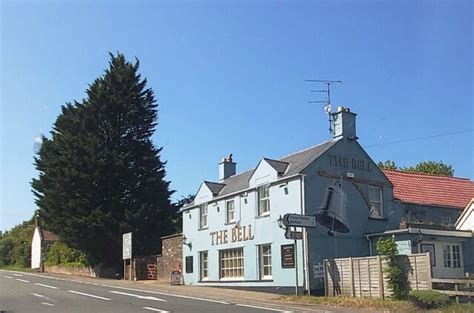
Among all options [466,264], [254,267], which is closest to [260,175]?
[254,267]

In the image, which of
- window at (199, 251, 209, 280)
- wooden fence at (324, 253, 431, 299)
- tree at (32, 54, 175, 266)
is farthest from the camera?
tree at (32, 54, 175, 266)

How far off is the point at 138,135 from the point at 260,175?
71.4 feet

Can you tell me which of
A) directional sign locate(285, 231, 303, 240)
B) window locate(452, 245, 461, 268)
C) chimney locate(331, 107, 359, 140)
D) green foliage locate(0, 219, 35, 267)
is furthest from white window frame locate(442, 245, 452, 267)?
green foliage locate(0, 219, 35, 267)

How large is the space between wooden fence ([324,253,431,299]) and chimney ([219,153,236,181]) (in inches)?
543

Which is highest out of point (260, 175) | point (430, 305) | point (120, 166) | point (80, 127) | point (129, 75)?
point (129, 75)

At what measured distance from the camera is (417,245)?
A: 26609 mm

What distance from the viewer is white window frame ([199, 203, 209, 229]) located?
35188 mm

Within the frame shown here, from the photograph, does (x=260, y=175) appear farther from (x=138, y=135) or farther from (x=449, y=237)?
(x=138, y=135)

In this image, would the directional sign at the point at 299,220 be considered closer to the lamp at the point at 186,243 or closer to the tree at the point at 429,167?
the lamp at the point at 186,243

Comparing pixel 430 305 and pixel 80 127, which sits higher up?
pixel 80 127

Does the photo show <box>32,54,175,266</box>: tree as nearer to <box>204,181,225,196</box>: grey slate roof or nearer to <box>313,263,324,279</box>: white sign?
<box>204,181,225,196</box>: grey slate roof

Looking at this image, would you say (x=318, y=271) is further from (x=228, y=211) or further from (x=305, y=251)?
(x=228, y=211)

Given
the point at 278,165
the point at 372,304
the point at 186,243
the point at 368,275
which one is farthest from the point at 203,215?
the point at 372,304

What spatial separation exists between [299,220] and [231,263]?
28.2ft
